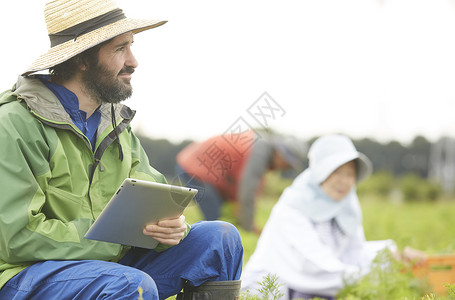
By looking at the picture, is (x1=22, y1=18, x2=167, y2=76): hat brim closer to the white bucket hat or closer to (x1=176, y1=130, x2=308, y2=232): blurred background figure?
the white bucket hat

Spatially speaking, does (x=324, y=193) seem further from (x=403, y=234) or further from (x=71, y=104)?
(x=403, y=234)

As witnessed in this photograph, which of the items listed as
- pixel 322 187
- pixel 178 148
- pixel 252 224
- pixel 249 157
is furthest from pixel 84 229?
pixel 178 148

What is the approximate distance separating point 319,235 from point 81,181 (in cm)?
263

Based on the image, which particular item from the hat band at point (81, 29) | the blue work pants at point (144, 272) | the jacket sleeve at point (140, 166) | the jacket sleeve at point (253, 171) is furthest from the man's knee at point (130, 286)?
the jacket sleeve at point (253, 171)

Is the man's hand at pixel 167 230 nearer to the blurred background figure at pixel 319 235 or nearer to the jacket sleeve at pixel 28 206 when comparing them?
the jacket sleeve at pixel 28 206

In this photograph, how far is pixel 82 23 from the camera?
260 cm

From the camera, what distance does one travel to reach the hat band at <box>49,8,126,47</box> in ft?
8.51

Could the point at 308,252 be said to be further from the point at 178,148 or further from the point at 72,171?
the point at 178,148

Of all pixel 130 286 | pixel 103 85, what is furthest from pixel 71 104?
pixel 130 286

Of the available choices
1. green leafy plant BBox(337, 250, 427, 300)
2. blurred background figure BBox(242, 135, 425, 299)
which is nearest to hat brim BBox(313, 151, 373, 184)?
blurred background figure BBox(242, 135, 425, 299)

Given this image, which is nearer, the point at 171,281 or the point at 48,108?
the point at 48,108

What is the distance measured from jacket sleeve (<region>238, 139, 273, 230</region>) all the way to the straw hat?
4066mm

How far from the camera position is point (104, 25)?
2.61 metres

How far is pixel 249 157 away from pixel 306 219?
216 centimetres
